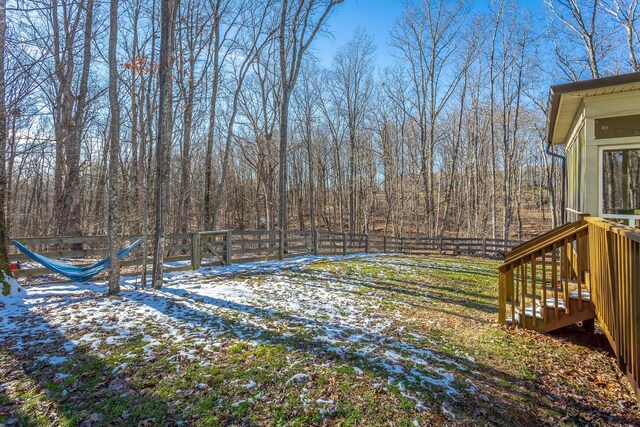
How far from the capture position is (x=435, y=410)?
2.59 meters

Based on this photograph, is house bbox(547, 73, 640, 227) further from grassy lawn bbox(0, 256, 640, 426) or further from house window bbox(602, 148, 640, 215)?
grassy lawn bbox(0, 256, 640, 426)

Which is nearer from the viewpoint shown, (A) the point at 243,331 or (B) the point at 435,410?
(B) the point at 435,410

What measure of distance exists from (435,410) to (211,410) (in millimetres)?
1810

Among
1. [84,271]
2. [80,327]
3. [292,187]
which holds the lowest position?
[80,327]

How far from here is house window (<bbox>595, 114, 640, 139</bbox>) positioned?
188 inches

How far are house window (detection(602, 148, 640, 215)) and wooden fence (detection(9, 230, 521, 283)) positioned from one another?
774 cm

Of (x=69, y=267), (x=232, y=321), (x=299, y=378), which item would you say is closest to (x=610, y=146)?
(x=299, y=378)

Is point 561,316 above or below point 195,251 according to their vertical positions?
below

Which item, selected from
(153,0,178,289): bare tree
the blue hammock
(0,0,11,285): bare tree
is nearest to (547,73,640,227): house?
(153,0,178,289): bare tree

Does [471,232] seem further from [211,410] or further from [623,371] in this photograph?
[211,410]

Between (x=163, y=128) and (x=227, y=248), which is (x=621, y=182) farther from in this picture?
(x=227, y=248)

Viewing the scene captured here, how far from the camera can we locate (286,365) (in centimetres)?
321

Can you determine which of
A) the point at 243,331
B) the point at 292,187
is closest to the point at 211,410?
the point at 243,331

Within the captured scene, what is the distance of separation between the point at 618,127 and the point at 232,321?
6.51m
